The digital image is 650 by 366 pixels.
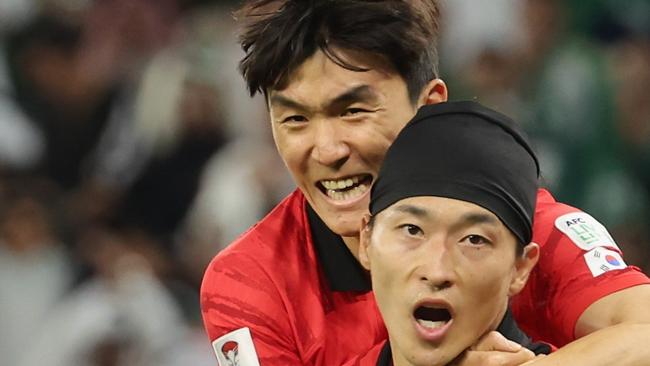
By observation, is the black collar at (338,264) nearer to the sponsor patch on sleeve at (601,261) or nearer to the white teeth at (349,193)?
the white teeth at (349,193)

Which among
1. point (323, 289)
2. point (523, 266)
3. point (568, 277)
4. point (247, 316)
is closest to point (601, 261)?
point (568, 277)

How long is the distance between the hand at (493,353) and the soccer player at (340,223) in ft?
0.70

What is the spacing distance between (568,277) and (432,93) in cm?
48

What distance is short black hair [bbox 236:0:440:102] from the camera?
2.89m

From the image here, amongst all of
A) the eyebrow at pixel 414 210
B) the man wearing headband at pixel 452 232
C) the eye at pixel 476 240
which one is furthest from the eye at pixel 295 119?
the eye at pixel 476 240

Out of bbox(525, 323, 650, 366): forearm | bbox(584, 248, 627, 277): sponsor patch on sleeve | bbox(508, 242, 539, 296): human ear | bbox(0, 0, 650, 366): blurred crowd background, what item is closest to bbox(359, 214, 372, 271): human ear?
bbox(508, 242, 539, 296): human ear

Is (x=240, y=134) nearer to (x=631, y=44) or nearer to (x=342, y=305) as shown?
(x=631, y=44)

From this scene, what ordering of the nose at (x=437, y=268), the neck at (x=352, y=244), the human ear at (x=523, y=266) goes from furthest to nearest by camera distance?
the neck at (x=352, y=244)
the human ear at (x=523, y=266)
the nose at (x=437, y=268)

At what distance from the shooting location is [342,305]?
10.3ft

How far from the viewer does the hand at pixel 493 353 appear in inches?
97.7

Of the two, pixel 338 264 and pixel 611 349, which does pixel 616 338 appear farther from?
pixel 338 264

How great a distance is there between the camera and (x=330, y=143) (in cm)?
289

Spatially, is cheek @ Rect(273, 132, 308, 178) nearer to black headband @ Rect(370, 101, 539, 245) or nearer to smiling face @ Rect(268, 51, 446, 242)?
smiling face @ Rect(268, 51, 446, 242)

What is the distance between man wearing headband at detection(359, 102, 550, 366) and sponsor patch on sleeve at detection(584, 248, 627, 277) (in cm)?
34
